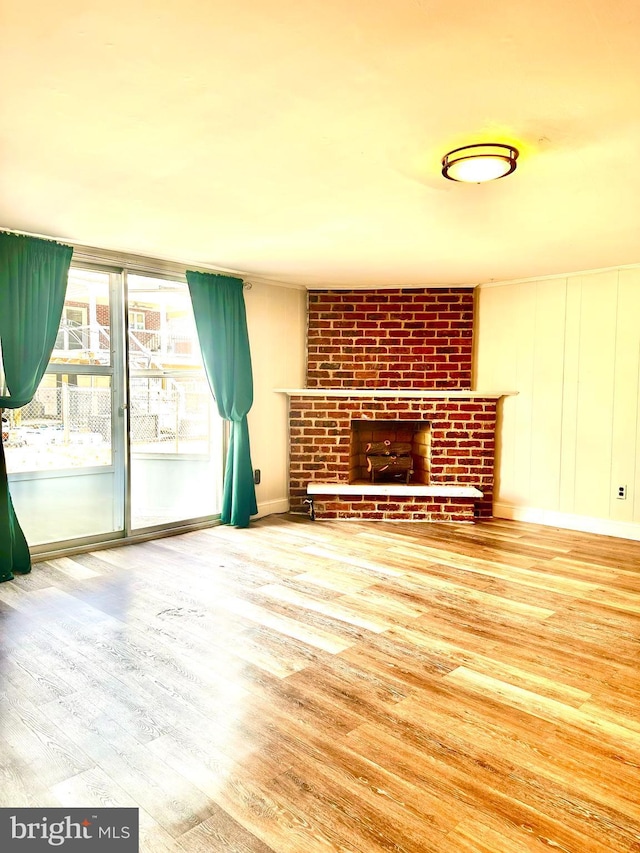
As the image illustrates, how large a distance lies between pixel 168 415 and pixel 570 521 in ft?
12.1

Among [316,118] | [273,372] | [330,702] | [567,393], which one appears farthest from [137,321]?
[567,393]

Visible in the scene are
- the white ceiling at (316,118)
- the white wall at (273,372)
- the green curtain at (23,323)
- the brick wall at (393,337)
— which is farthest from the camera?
the brick wall at (393,337)

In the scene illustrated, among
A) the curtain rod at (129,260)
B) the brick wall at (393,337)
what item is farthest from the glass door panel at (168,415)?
the brick wall at (393,337)

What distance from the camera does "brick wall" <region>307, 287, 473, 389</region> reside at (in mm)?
5781

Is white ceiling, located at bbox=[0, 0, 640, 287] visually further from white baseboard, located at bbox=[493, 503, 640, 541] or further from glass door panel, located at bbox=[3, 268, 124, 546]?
white baseboard, located at bbox=[493, 503, 640, 541]

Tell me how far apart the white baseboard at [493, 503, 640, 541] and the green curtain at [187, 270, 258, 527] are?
248cm

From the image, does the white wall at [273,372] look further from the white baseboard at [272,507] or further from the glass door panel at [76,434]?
the glass door panel at [76,434]

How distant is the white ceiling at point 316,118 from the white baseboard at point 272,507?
2653 millimetres

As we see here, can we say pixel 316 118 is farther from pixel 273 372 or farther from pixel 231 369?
pixel 273 372

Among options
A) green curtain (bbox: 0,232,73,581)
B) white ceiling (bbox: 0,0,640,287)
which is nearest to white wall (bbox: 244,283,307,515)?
white ceiling (bbox: 0,0,640,287)

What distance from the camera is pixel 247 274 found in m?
5.30

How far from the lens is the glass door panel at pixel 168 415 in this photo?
15.6 ft

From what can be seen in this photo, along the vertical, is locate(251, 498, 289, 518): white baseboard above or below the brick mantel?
below

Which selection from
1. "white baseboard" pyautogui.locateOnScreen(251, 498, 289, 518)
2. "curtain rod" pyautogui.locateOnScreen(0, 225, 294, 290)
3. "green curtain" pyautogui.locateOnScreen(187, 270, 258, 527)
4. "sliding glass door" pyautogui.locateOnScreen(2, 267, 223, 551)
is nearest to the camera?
"curtain rod" pyautogui.locateOnScreen(0, 225, 294, 290)
